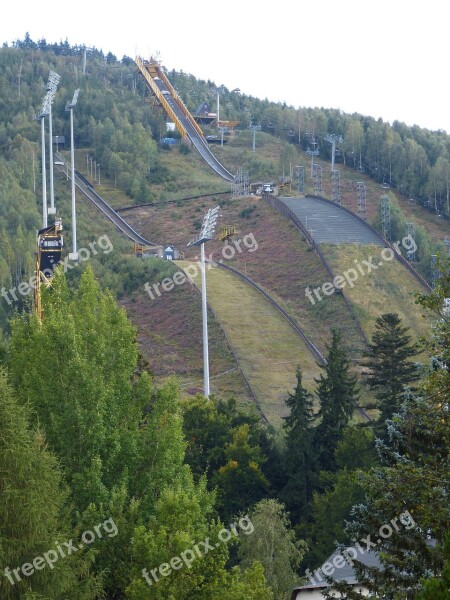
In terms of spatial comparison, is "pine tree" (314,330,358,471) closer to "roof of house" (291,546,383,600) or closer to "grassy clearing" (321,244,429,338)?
"roof of house" (291,546,383,600)

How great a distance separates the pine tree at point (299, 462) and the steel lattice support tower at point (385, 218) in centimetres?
3718

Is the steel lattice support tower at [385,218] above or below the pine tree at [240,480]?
above

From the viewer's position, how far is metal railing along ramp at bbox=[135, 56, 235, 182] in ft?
362

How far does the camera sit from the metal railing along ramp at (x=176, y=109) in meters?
110

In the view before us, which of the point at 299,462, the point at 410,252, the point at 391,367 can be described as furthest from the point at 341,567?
the point at 410,252

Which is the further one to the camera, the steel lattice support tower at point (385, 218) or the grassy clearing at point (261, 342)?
the steel lattice support tower at point (385, 218)

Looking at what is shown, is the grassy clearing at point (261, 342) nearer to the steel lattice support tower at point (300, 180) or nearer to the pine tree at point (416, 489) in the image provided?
the steel lattice support tower at point (300, 180)

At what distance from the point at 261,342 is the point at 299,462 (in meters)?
19.8

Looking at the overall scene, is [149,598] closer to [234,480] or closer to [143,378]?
[143,378]

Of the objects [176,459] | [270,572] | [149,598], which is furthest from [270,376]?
[149,598]

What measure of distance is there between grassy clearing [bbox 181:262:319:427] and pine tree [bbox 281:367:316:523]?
8.77 metres

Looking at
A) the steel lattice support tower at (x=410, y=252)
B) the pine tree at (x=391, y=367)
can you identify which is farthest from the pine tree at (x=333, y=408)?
the steel lattice support tower at (x=410, y=252)

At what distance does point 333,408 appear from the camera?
43.5 meters

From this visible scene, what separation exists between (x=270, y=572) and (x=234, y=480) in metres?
9.13
